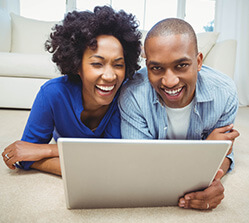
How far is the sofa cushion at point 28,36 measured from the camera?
2820mm

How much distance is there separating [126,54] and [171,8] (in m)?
3.18

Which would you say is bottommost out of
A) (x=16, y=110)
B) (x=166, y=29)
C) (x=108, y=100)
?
(x=16, y=110)

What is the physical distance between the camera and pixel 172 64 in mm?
884

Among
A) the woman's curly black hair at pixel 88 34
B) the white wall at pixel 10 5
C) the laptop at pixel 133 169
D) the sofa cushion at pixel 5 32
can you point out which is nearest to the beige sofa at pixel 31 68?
the sofa cushion at pixel 5 32

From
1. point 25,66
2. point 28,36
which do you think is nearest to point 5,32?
point 28,36

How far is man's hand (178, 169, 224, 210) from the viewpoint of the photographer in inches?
30.7

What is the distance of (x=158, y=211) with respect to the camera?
2.67 feet

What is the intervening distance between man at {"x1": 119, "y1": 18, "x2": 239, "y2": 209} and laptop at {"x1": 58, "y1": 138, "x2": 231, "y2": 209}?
313 millimetres

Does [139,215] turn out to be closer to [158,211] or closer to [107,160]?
[158,211]

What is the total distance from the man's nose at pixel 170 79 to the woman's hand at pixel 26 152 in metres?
0.54

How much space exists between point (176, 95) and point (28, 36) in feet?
7.89

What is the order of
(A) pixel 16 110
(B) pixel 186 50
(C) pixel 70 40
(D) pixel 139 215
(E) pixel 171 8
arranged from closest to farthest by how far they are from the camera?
(D) pixel 139 215 → (B) pixel 186 50 → (C) pixel 70 40 → (A) pixel 16 110 → (E) pixel 171 8

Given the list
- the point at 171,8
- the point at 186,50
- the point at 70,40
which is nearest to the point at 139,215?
the point at 186,50

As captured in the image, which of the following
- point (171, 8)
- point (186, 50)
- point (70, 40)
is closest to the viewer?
point (186, 50)
